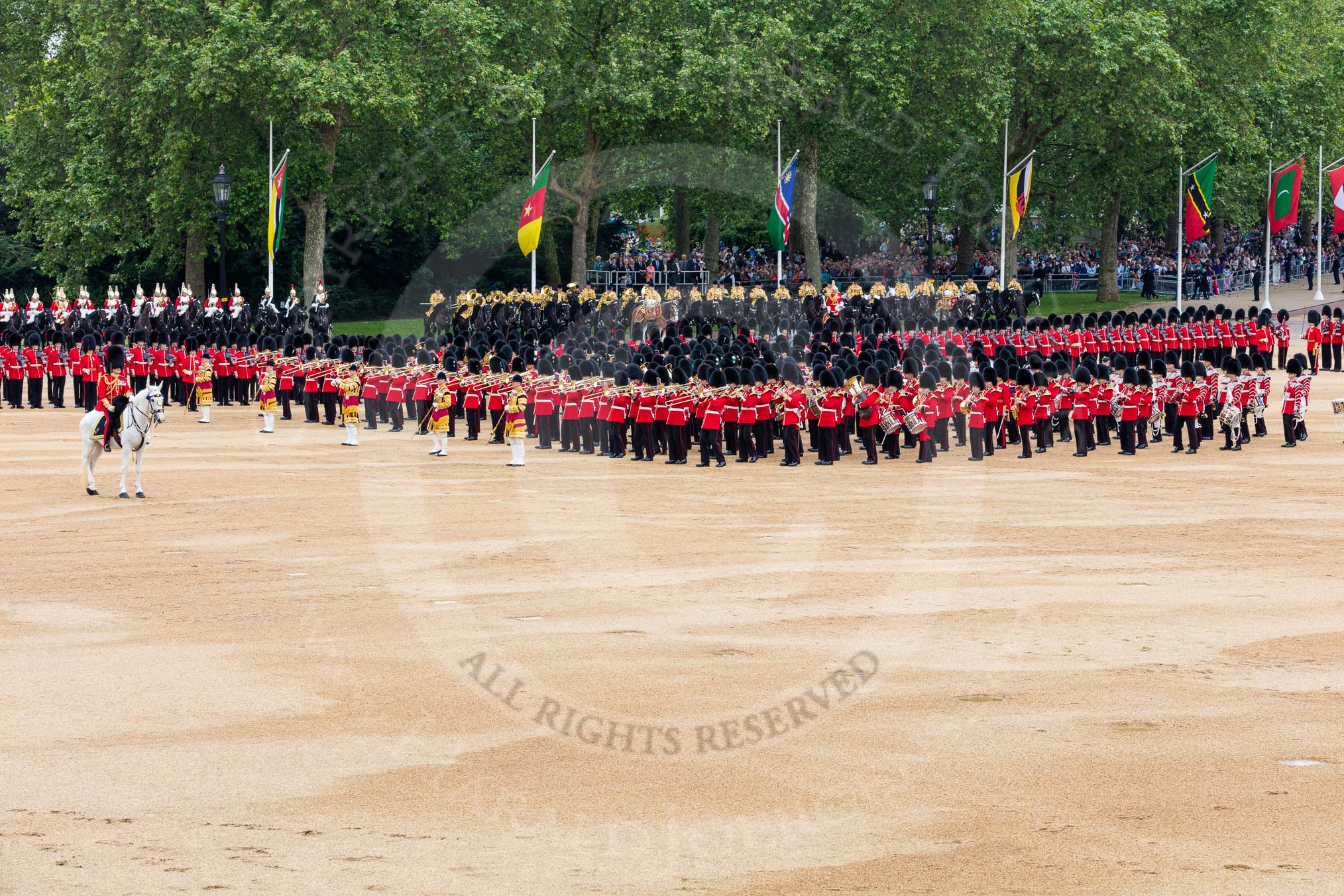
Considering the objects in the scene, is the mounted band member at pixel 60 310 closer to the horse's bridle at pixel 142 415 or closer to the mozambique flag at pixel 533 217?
the mozambique flag at pixel 533 217

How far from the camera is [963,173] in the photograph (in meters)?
54.9

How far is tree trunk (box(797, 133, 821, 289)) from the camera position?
174 ft

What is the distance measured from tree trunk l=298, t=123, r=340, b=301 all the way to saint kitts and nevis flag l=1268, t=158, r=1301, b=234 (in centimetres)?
2602

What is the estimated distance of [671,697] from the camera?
11039 millimetres

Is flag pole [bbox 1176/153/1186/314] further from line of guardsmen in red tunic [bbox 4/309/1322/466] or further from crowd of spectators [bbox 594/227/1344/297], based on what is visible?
line of guardsmen in red tunic [bbox 4/309/1322/466]

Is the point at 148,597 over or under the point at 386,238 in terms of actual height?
under

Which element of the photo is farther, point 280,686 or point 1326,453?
point 1326,453

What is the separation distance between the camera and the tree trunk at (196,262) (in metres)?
50.2

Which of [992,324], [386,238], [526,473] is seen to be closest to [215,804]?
[526,473]

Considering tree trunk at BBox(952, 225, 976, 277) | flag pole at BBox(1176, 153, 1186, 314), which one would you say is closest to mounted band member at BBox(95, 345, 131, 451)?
flag pole at BBox(1176, 153, 1186, 314)

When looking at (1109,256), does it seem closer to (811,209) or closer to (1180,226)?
(1180,226)

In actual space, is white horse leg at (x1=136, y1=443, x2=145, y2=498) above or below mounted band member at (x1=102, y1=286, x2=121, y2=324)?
below

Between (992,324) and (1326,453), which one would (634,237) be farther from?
(1326,453)

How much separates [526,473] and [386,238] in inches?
1213
